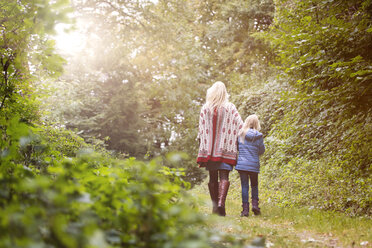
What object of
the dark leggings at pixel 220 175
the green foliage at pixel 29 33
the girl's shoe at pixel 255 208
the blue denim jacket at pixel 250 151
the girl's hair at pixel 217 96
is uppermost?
the green foliage at pixel 29 33

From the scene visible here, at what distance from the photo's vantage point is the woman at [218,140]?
631cm

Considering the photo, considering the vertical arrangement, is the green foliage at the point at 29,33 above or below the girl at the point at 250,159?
above

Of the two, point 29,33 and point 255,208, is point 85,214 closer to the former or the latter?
point 29,33

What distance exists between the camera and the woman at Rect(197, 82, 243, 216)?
20.7 ft

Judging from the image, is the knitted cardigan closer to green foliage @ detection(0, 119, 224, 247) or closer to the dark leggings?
the dark leggings

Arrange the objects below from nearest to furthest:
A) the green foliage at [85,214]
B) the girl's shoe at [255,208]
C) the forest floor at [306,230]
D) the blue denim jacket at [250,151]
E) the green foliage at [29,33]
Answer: the green foliage at [85,214] → the green foliage at [29,33] → the forest floor at [306,230] → the girl's shoe at [255,208] → the blue denim jacket at [250,151]

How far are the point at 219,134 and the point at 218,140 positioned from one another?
0.12 m

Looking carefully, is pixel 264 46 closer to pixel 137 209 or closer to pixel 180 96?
pixel 180 96

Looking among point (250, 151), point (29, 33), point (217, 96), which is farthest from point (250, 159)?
point (29, 33)

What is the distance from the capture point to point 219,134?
21.2ft

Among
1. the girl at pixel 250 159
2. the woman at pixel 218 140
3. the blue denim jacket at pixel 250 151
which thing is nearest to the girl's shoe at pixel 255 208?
the girl at pixel 250 159

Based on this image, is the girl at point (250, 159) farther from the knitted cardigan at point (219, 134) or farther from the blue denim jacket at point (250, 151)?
the knitted cardigan at point (219, 134)

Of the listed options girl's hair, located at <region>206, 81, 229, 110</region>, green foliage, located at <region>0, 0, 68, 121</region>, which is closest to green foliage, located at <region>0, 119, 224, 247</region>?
green foliage, located at <region>0, 0, 68, 121</region>

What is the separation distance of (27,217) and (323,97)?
529 centimetres
